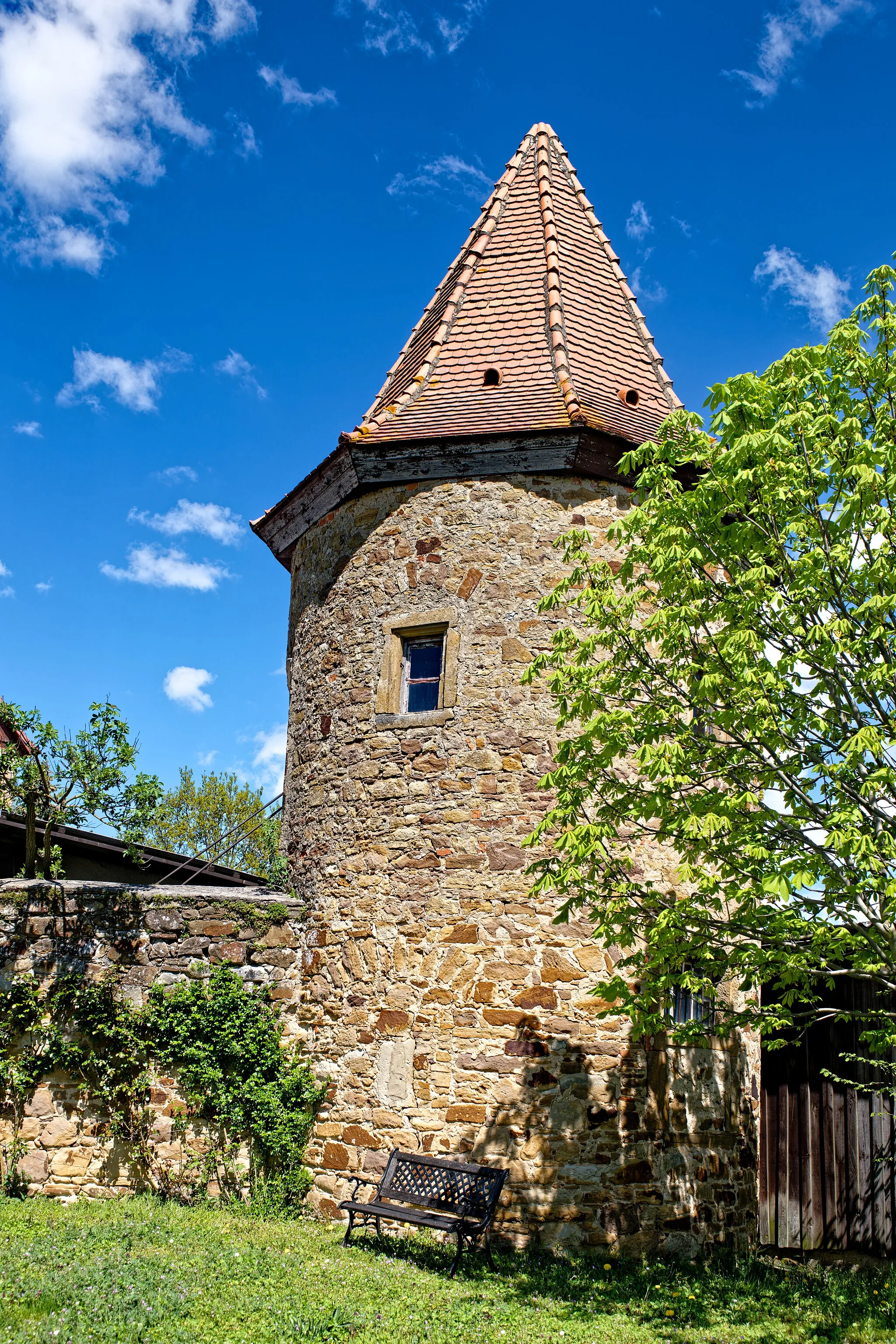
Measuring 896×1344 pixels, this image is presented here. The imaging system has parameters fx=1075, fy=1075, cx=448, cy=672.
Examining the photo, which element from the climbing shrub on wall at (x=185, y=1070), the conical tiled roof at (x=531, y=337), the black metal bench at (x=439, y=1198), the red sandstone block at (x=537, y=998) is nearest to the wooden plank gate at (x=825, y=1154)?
the red sandstone block at (x=537, y=998)

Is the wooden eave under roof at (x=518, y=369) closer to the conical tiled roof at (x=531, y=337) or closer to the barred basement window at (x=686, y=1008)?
the conical tiled roof at (x=531, y=337)

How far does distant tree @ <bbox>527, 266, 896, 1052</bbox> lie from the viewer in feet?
19.3

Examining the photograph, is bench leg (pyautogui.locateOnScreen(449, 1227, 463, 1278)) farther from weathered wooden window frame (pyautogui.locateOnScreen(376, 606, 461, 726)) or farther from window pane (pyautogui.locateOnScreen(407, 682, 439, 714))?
window pane (pyautogui.locateOnScreen(407, 682, 439, 714))

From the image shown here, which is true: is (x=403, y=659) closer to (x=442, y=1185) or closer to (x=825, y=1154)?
(x=442, y=1185)

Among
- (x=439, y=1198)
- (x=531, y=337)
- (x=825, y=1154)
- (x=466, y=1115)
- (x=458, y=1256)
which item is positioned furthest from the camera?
(x=531, y=337)

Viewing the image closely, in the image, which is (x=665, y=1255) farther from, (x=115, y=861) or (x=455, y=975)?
(x=115, y=861)

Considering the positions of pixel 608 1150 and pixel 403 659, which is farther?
pixel 403 659

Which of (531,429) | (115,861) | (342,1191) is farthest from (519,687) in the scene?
(115,861)

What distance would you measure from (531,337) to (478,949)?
5.78 m

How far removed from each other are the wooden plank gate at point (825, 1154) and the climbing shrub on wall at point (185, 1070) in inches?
162

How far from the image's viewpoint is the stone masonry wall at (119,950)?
8656 mm

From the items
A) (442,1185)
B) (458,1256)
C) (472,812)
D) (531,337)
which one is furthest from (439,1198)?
(531,337)

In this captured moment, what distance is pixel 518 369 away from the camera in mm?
10039

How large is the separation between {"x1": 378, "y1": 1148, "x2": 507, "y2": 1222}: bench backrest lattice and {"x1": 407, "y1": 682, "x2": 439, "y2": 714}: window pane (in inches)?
134
